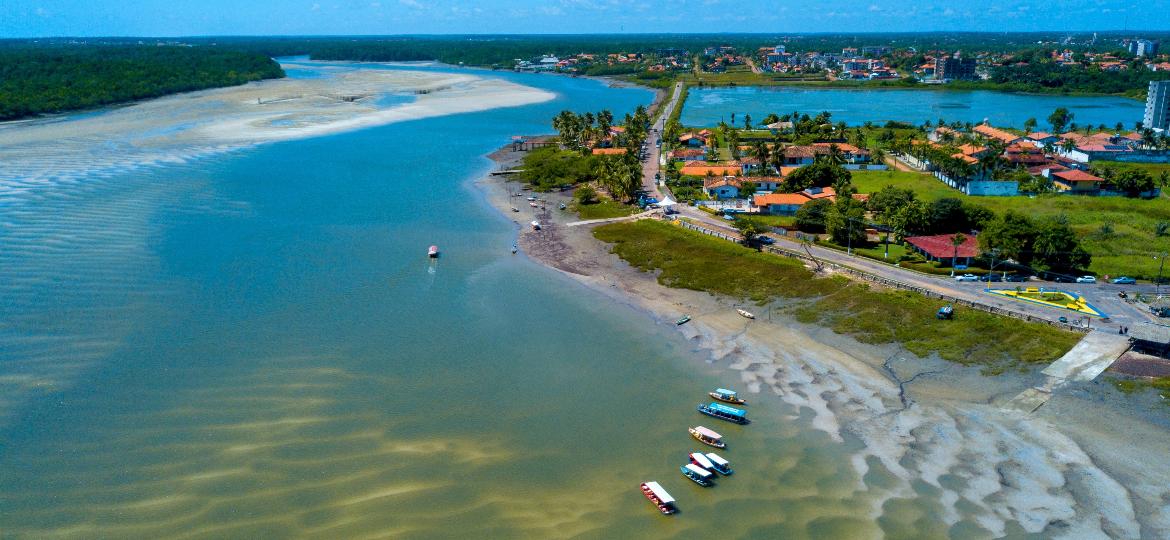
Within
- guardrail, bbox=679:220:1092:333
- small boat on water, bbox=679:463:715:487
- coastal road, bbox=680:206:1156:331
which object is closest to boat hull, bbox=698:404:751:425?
small boat on water, bbox=679:463:715:487

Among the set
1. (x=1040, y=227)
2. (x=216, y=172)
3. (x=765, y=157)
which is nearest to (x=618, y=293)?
(x=1040, y=227)

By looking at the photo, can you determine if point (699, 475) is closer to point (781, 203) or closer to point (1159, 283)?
point (1159, 283)

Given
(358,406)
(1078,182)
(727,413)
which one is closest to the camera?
(727,413)

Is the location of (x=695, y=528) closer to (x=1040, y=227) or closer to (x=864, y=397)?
(x=864, y=397)

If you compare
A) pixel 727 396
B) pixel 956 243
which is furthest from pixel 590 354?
pixel 956 243

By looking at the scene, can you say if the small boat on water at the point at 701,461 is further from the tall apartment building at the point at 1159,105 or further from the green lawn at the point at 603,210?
the tall apartment building at the point at 1159,105

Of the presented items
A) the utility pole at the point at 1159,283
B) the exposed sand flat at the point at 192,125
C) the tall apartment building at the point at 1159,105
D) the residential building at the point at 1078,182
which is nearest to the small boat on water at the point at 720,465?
the utility pole at the point at 1159,283
